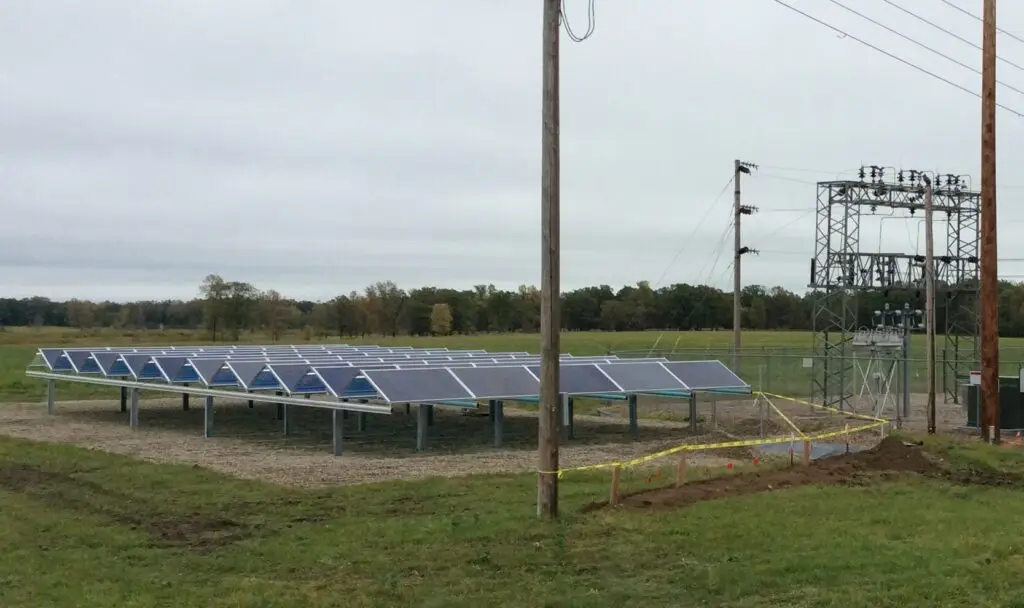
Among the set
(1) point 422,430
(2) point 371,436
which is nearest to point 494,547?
(1) point 422,430

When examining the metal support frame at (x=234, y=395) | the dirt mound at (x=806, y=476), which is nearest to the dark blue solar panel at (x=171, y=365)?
the metal support frame at (x=234, y=395)

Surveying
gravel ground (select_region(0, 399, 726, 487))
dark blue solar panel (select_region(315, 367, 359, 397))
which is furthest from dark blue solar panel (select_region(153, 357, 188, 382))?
A: dark blue solar panel (select_region(315, 367, 359, 397))

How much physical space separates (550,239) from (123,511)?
7.26 meters

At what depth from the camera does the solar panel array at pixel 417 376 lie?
2097 centimetres

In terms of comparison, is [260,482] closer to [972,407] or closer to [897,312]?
[972,407]

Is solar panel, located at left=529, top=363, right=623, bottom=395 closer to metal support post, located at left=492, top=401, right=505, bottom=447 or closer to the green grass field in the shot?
metal support post, located at left=492, top=401, right=505, bottom=447

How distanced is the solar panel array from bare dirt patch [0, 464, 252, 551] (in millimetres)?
5941

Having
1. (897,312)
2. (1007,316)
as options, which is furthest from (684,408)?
(1007,316)

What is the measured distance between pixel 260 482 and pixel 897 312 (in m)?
22.5

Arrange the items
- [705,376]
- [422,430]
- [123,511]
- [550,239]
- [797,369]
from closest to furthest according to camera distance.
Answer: [550,239] → [123,511] → [422,430] → [705,376] → [797,369]

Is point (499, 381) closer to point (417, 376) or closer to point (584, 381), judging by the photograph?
point (417, 376)

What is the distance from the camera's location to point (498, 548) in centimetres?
1059

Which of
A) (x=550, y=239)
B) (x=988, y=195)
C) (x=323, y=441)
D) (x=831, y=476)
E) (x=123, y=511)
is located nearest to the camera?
(x=550, y=239)

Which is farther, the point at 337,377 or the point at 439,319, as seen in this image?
the point at 439,319
